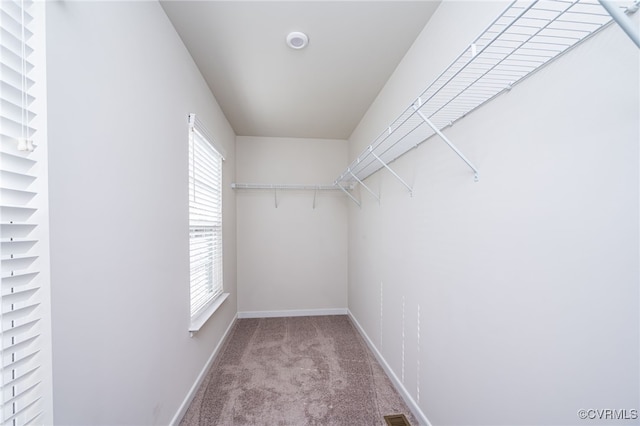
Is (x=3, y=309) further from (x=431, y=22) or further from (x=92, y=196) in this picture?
(x=431, y=22)

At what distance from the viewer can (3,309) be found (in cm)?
69

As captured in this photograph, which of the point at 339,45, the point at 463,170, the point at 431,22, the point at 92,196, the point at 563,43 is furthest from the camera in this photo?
the point at 339,45

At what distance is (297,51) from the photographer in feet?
6.16

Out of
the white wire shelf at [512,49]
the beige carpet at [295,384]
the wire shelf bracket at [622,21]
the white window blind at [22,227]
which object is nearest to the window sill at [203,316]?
the beige carpet at [295,384]

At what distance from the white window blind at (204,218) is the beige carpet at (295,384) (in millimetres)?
631

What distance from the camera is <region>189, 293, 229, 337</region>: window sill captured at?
192cm

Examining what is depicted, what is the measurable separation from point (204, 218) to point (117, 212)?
1.27 m

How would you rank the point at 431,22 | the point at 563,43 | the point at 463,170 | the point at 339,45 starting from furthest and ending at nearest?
the point at 339,45, the point at 431,22, the point at 463,170, the point at 563,43

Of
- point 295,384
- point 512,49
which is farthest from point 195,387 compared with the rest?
point 512,49

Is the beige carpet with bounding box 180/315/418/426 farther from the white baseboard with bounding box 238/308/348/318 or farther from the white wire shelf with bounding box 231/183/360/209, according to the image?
the white wire shelf with bounding box 231/183/360/209

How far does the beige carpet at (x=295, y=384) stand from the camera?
71.3 inches

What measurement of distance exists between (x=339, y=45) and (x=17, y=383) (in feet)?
7.15

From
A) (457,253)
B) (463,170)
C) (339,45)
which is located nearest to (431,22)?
(339,45)

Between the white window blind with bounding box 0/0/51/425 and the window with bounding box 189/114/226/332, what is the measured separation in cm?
118
